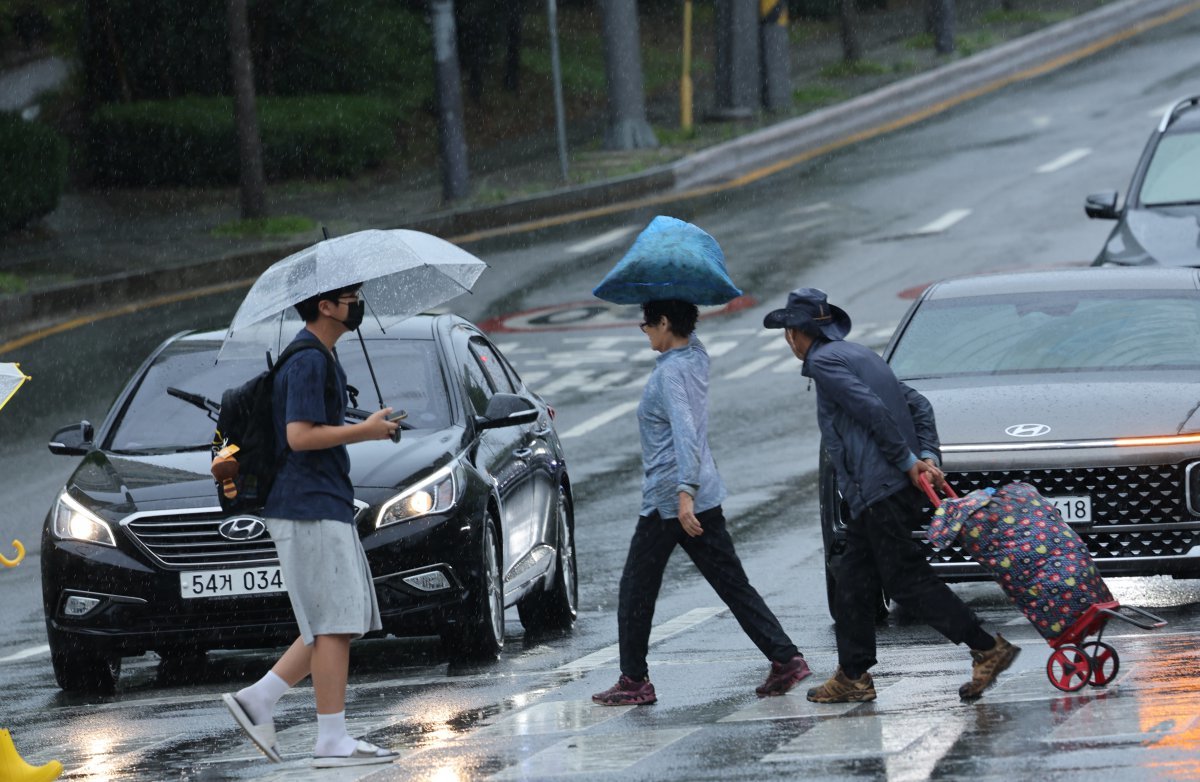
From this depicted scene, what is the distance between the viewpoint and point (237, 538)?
984 centimetres

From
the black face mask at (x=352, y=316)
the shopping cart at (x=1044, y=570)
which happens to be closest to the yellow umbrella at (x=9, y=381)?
the black face mask at (x=352, y=316)

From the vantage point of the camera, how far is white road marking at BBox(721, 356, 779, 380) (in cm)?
1908

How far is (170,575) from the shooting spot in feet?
32.4

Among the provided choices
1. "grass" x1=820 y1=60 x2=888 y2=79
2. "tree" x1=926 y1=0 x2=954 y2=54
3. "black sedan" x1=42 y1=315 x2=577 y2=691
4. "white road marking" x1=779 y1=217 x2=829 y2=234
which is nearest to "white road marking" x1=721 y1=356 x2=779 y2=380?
"white road marking" x1=779 y1=217 x2=829 y2=234

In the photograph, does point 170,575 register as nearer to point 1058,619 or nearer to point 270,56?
point 1058,619

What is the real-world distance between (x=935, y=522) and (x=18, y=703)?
13.5ft

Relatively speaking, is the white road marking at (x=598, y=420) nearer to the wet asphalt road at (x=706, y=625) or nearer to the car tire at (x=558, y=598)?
the wet asphalt road at (x=706, y=625)

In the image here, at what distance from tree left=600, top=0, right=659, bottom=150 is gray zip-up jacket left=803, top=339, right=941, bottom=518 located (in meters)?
22.6

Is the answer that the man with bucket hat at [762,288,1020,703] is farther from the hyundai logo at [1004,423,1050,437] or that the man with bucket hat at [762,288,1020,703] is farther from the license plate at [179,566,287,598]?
the license plate at [179,566,287,598]

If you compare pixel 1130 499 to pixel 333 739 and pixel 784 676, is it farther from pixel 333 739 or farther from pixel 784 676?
pixel 333 739

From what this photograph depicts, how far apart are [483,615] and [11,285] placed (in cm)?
1346

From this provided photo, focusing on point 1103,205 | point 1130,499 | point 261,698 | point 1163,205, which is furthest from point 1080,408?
point 1163,205

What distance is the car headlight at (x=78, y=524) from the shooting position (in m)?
10.0

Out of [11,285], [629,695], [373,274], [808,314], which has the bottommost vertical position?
[11,285]
